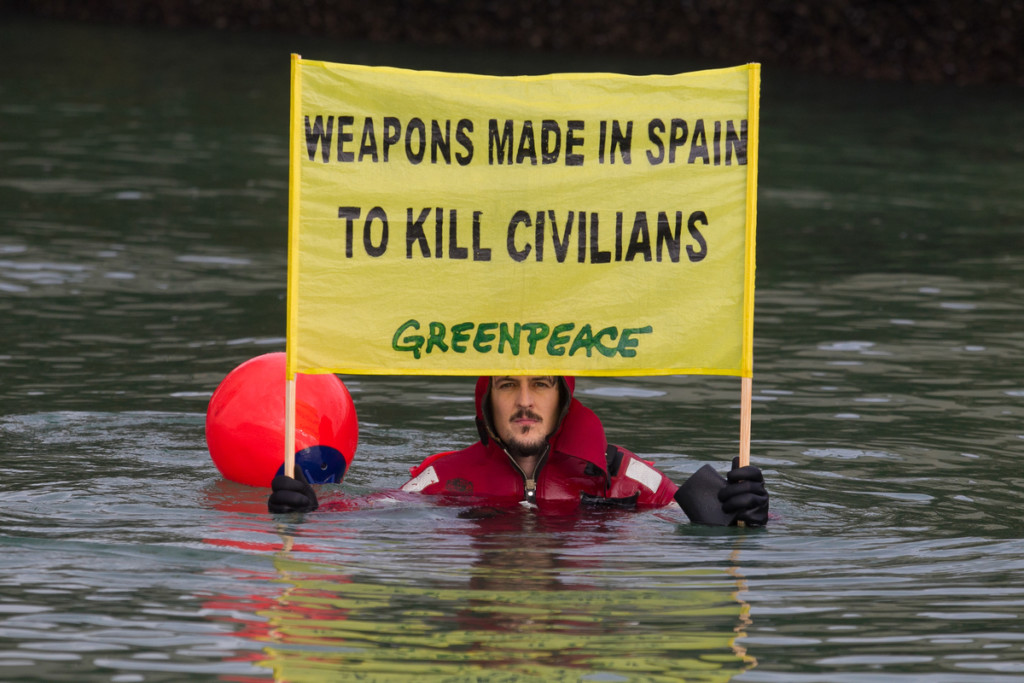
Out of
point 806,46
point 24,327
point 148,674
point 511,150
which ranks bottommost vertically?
point 148,674

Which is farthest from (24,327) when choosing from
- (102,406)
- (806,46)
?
(806,46)

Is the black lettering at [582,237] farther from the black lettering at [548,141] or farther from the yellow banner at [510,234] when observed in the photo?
the black lettering at [548,141]

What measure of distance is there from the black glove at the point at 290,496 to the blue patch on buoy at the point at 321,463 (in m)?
1.14

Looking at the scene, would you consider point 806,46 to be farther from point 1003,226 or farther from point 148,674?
point 148,674

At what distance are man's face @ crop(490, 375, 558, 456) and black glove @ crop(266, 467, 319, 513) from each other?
3.66ft

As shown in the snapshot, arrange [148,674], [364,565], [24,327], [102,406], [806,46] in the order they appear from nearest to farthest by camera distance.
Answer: [148,674], [364,565], [102,406], [24,327], [806,46]

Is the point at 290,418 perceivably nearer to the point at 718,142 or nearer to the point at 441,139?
the point at 441,139

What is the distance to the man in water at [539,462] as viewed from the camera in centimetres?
858

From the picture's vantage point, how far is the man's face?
8.54m

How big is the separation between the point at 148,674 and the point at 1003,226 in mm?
14276

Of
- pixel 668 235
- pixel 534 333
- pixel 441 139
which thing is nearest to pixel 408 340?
pixel 534 333

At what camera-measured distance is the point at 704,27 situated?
1467 inches

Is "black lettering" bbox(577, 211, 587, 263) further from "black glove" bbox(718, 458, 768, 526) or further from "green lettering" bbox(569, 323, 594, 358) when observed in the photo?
"black glove" bbox(718, 458, 768, 526)

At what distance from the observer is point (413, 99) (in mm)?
8062
